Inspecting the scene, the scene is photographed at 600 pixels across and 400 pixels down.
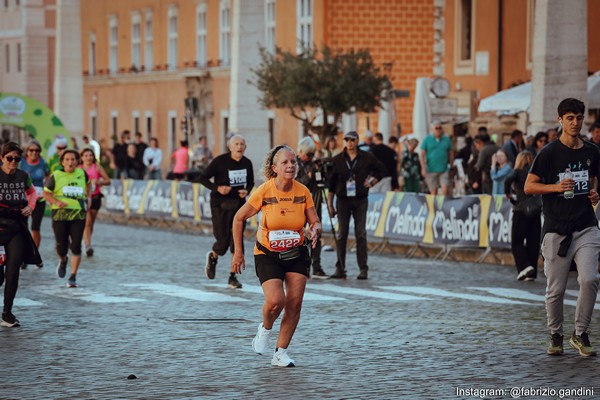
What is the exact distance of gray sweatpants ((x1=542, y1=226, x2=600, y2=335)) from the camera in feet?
42.7

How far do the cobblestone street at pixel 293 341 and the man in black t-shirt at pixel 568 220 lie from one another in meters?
0.33

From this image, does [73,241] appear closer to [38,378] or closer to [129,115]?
[38,378]

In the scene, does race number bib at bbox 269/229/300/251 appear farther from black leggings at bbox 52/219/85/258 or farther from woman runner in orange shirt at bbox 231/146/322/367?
black leggings at bbox 52/219/85/258

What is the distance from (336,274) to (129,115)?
4738cm

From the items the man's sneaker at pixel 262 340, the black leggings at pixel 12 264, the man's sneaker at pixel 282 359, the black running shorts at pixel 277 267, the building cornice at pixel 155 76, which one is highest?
the building cornice at pixel 155 76

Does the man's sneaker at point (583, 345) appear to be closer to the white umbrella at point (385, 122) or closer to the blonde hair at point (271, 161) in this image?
the blonde hair at point (271, 161)

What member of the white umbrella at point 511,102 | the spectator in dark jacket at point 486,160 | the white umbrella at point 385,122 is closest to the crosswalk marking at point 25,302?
the spectator in dark jacket at point 486,160

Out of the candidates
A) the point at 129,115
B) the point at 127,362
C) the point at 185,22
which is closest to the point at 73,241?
the point at 127,362

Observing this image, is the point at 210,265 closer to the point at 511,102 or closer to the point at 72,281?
the point at 72,281

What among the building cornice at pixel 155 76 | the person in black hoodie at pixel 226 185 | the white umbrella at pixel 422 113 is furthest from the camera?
the building cornice at pixel 155 76

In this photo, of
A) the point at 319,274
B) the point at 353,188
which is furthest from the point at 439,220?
the point at 353,188

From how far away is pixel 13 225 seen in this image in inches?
623

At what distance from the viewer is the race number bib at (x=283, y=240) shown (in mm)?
12836

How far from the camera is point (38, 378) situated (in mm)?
12055
